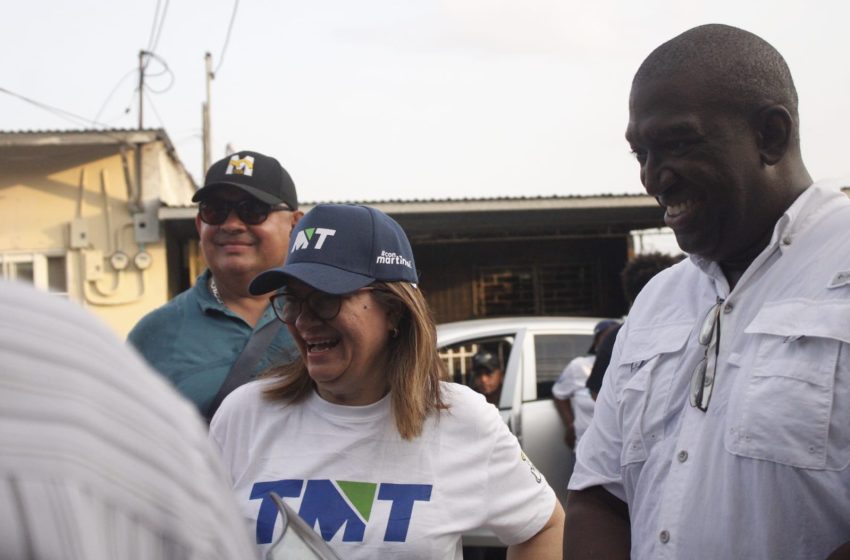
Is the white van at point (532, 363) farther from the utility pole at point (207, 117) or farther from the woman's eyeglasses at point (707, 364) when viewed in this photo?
the utility pole at point (207, 117)

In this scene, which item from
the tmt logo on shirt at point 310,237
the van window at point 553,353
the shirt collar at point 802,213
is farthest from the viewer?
the van window at point 553,353

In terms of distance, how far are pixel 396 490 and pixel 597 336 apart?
4.41 m

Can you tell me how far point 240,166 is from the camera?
10.9 ft

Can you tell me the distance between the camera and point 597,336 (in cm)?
645

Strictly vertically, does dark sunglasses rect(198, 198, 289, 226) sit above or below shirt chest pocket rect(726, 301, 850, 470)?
above

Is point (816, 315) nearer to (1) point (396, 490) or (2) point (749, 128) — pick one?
(2) point (749, 128)

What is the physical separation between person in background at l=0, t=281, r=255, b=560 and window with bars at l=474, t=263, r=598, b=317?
13562mm

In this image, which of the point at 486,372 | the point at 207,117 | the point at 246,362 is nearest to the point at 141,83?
the point at 207,117

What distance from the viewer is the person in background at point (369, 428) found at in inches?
86.6

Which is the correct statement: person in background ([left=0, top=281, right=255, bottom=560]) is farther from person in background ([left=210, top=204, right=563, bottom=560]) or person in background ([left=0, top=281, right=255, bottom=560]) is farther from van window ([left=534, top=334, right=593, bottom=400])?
van window ([left=534, top=334, right=593, bottom=400])

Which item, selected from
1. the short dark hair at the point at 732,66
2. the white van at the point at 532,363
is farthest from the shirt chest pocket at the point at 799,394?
the white van at the point at 532,363

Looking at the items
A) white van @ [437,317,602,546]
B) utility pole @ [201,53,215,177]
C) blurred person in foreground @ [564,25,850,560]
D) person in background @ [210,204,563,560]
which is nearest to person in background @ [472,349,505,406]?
white van @ [437,317,602,546]

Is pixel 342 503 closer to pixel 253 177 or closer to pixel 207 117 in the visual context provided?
pixel 253 177

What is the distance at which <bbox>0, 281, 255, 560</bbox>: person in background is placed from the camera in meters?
0.48
